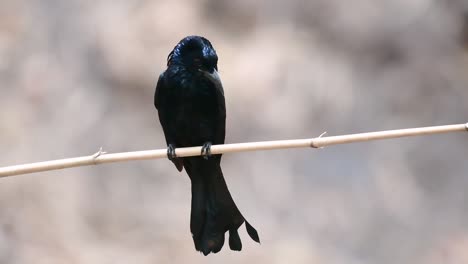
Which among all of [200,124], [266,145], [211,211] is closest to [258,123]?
[200,124]

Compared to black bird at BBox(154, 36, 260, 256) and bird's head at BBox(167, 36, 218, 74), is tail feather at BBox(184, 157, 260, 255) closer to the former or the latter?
black bird at BBox(154, 36, 260, 256)

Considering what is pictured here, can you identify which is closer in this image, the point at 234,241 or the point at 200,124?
the point at 234,241

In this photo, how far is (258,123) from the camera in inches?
115

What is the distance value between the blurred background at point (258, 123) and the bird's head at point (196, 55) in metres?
0.86

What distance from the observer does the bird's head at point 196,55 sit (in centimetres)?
200

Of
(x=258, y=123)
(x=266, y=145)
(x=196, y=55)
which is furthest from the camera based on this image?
(x=258, y=123)

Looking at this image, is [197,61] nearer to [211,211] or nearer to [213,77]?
[213,77]

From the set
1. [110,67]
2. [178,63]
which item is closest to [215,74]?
[178,63]

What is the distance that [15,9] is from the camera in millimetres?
2965

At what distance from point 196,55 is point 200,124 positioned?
0.60ft

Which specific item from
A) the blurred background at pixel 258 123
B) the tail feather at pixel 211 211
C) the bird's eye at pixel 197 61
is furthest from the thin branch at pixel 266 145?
the blurred background at pixel 258 123

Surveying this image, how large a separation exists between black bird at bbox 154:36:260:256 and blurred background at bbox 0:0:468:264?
788 millimetres

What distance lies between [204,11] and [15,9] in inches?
27.4

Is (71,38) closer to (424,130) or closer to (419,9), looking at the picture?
(419,9)
